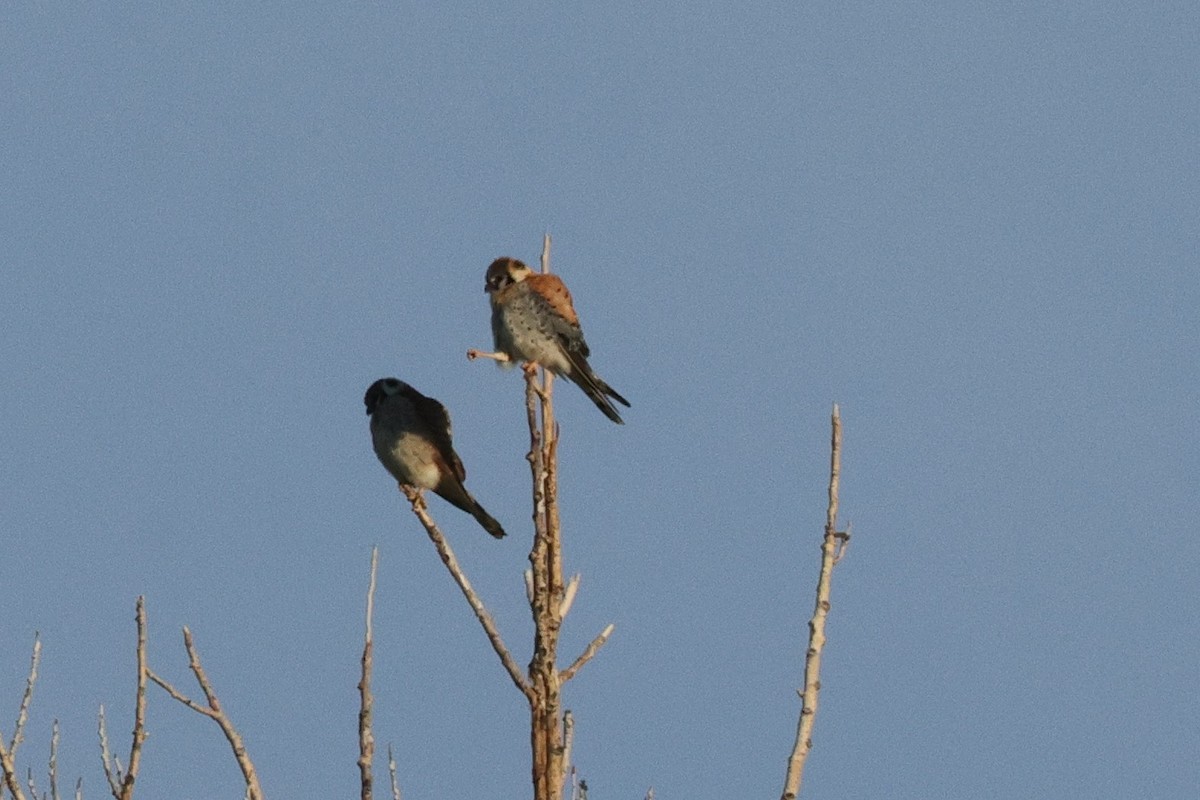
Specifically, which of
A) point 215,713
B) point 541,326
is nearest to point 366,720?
point 215,713

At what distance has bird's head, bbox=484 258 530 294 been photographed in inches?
307

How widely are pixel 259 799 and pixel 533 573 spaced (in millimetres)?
972

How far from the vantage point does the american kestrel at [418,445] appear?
8.03 m

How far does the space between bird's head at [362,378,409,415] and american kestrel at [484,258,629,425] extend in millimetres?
751

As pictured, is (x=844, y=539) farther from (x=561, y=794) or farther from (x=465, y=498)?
(x=465, y=498)

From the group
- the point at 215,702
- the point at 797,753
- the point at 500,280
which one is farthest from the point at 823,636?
the point at 500,280

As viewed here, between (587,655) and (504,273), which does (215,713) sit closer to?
(587,655)

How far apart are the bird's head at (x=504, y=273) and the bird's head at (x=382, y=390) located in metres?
0.74

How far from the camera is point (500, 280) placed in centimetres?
781

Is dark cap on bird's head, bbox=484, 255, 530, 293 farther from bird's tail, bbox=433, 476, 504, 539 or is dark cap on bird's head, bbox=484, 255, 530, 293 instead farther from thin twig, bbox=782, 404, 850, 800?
thin twig, bbox=782, 404, 850, 800

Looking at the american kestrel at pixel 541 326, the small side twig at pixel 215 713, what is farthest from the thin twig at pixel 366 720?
the american kestrel at pixel 541 326

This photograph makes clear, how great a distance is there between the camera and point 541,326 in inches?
296

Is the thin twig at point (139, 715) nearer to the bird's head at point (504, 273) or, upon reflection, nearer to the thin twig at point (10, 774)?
the thin twig at point (10, 774)

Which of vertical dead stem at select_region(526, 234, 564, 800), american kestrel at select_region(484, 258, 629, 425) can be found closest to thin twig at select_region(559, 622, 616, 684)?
vertical dead stem at select_region(526, 234, 564, 800)
